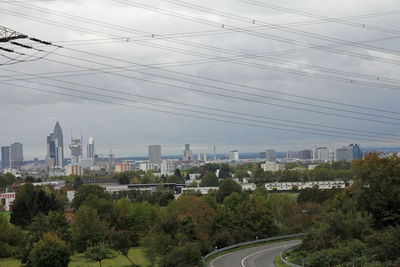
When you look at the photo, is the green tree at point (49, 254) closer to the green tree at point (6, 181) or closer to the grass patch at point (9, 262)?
the grass patch at point (9, 262)

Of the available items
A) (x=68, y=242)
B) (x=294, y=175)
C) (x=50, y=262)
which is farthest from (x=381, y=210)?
(x=294, y=175)

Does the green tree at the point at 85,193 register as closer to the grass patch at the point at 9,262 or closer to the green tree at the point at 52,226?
the green tree at the point at 52,226

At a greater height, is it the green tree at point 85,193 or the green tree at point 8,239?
the green tree at point 85,193

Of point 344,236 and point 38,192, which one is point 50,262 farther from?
point 38,192

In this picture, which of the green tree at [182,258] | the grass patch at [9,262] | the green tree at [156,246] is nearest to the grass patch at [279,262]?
the green tree at [182,258]

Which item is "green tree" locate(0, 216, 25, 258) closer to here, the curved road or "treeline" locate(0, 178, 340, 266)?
"treeline" locate(0, 178, 340, 266)

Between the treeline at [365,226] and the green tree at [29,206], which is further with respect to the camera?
the green tree at [29,206]

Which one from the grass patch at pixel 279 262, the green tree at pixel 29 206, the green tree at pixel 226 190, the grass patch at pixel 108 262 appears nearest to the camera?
the grass patch at pixel 279 262

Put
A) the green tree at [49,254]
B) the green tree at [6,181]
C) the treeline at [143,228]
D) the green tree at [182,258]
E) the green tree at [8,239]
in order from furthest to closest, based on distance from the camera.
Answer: the green tree at [6,181], the green tree at [8,239], the treeline at [143,228], the green tree at [49,254], the green tree at [182,258]

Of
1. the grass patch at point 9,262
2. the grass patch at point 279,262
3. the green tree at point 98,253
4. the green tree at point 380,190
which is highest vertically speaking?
the green tree at point 380,190
